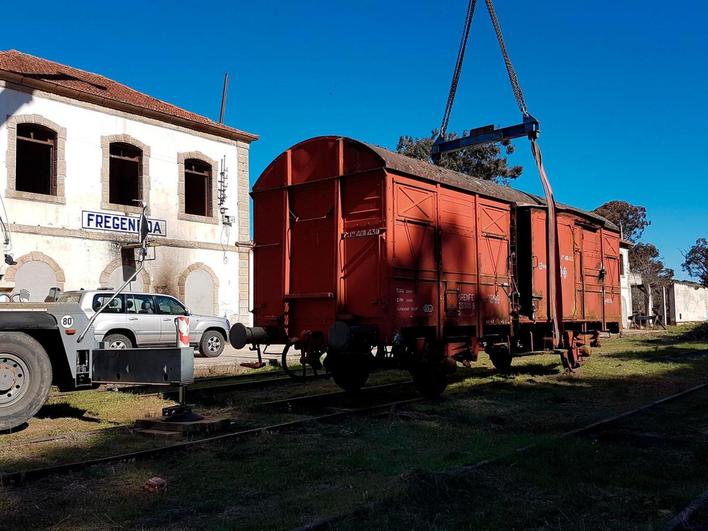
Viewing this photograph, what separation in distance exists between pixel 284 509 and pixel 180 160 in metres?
19.8

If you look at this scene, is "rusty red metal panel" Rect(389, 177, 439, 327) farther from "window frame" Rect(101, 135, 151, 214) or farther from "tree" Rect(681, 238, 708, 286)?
"tree" Rect(681, 238, 708, 286)

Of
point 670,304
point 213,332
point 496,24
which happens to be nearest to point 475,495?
point 496,24

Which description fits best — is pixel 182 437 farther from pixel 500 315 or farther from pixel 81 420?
pixel 500 315

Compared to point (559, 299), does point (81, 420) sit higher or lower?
lower

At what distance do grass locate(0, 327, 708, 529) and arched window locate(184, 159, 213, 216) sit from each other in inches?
594

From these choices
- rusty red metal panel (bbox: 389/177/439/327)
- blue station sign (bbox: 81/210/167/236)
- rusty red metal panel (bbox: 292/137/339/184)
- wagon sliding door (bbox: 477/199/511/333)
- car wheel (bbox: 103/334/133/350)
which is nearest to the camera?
rusty red metal panel (bbox: 389/177/439/327)

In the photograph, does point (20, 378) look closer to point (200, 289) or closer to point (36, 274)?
point (36, 274)

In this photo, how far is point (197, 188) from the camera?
→ 78.9ft

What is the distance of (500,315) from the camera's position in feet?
37.3

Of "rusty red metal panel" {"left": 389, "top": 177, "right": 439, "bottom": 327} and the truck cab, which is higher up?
"rusty red metal panel" {"left": 389, "top": 177, "right": 439, "bottom": 327}

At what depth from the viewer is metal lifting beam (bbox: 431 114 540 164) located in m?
15.4

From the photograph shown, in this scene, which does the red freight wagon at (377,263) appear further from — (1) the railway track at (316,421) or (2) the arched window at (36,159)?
(2) the arched window at (36,159)

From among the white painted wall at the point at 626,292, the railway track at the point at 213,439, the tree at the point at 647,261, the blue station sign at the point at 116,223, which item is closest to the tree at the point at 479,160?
the white painted wall at the point at 626,292

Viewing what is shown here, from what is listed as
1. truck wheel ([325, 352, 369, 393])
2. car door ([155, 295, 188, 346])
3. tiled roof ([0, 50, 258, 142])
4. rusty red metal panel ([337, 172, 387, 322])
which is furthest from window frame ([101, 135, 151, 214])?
rusty red metal panel ([337, 172, 387, 322])
